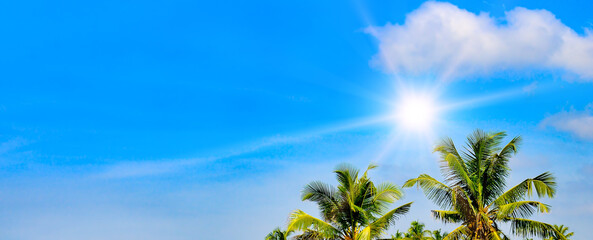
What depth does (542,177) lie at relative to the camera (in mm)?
22250

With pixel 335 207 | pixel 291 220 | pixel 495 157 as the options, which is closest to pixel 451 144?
pixel 495 157

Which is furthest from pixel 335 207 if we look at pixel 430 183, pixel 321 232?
pixel 430 183

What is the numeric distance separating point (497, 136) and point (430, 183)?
3.78 meters

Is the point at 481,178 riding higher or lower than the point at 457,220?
higher

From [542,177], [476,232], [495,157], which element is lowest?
[476,232]

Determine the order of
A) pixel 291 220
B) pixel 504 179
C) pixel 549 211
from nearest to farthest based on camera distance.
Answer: pixel 549 211, pixel 504 179, pixel 291 220

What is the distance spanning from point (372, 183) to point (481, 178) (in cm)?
543

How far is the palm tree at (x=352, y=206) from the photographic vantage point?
1040 inches

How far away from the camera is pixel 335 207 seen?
27031 mm

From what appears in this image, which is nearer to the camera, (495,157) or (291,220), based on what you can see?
(495,157)

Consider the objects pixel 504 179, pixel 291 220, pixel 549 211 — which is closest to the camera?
pixel 549 211

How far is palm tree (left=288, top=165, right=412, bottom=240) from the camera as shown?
26422mm

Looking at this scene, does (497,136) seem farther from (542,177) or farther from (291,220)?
(291,220)

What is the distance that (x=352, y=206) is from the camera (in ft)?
86.1
